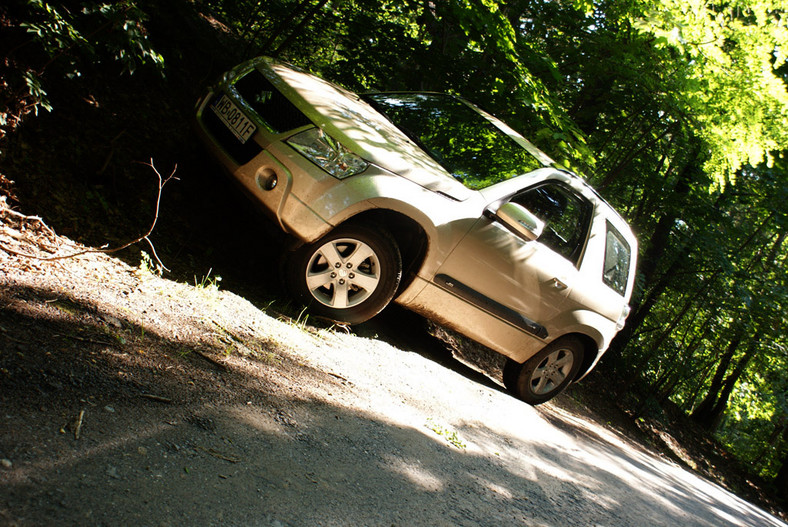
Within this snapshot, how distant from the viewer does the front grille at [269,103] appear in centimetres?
425

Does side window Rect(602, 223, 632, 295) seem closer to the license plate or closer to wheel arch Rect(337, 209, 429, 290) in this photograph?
wheel arch Rect(337, 209, 429, 290)

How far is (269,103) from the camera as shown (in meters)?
4.43

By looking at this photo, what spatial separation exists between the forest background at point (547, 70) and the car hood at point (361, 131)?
1.00m

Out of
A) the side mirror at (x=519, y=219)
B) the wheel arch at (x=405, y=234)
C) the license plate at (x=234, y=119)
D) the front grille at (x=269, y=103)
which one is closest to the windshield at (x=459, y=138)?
the side mirror at (x=519, y=219)

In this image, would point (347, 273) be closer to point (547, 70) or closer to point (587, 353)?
point (587, 353)

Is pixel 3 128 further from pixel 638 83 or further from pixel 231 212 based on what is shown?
pixel 638 83

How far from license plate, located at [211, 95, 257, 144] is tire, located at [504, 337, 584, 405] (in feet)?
10.9

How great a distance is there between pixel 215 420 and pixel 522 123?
226 inches

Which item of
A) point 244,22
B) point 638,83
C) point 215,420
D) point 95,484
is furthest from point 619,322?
point 244,22

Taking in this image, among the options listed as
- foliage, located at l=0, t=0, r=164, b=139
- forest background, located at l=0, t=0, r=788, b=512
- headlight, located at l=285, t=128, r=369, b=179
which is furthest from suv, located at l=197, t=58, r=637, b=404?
forest background, located at l=0, t=0, r=788, b=512

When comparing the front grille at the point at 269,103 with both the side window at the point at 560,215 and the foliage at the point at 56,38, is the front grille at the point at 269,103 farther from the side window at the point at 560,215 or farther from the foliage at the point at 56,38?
the side window at the point at 560,215

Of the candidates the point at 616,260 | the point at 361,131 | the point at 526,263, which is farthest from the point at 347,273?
the point at 616,260

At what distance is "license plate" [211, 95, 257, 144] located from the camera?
4297 millimetres

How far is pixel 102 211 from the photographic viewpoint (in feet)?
13.8
